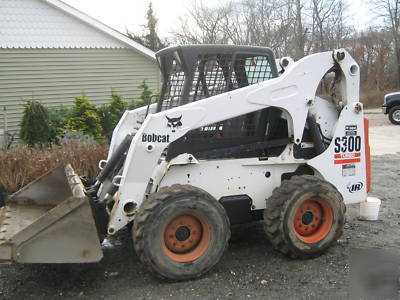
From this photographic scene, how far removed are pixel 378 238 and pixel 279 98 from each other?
2.07 meters

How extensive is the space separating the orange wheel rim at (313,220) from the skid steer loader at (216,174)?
1 centimetres

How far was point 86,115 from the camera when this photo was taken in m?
10.4

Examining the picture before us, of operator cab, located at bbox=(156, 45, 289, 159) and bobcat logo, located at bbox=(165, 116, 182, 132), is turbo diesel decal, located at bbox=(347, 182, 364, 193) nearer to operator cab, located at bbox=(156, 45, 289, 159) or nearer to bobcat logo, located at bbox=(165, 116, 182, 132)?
operator cab, located at bbox=(156, 45, 289, 159)

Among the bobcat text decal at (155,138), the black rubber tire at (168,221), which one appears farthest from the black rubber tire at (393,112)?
the bobcat text decal at (155,138)

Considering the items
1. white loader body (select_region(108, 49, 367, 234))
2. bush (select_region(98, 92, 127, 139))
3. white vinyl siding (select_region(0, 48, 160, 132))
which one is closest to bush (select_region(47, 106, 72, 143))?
bush (select_region(98, 92, 127, 139))

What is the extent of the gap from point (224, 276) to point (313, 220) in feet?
3.67

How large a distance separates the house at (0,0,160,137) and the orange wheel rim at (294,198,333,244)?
1027 centimetres

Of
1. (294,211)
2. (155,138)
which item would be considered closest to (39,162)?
(155,138)

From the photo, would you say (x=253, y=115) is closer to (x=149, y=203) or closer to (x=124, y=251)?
(x=149, y=203)

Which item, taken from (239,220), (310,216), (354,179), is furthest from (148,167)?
(354,179)

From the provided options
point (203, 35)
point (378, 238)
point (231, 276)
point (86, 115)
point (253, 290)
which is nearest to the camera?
point (253, 290)

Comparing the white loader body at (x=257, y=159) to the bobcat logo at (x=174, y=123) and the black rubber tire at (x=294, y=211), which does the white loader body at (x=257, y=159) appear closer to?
the bobcat logo at (x=174, y=123)

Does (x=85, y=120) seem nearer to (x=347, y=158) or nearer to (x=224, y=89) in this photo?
(x=224, y=89)

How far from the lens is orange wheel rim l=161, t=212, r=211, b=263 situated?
395 centimetres
